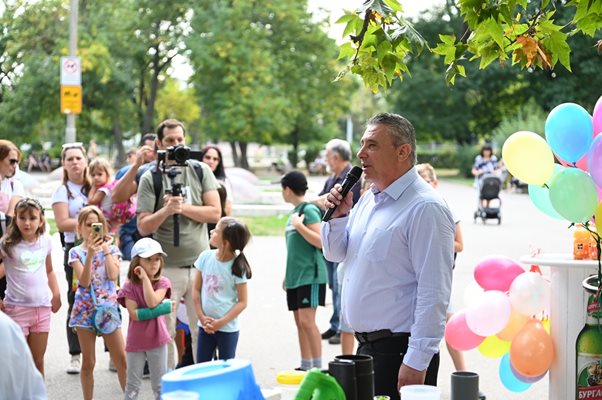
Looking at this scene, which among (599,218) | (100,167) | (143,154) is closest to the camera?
(599,218)

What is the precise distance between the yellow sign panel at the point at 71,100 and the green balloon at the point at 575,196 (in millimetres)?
16966

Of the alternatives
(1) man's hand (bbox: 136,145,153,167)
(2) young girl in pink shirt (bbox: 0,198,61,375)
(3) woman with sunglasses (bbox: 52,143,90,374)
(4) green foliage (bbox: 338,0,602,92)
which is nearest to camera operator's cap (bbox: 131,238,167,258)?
(2) young girl in pink shirt (bbox: 0,198,61,375)

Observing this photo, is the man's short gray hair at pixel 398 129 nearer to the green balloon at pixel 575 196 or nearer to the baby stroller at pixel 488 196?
the green balloon at pixel 575 196

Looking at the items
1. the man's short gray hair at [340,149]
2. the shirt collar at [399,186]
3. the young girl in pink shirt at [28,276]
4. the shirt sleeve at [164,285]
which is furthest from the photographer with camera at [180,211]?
the shirt collar at [399,186]

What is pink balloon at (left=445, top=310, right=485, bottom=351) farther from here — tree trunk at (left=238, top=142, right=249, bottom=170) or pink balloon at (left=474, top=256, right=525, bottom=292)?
tree trunk at (left=238, top=142, right=249, bottom=170)

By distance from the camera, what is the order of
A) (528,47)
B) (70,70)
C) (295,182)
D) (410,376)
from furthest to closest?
(70,70) < (295,182) < (528,47) < (410,376)

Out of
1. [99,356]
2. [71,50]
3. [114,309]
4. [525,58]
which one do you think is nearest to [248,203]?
[71,50]

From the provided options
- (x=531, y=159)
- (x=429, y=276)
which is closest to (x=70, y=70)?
(x=531, y=159)

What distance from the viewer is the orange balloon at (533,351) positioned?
654cm

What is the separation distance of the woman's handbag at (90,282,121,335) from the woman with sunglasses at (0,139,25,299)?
46.9 inches

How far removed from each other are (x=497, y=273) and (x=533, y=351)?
714mm

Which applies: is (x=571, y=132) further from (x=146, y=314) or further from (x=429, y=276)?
(x=146, y=314)

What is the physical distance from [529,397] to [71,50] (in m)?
18.0

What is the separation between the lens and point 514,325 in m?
6.85
